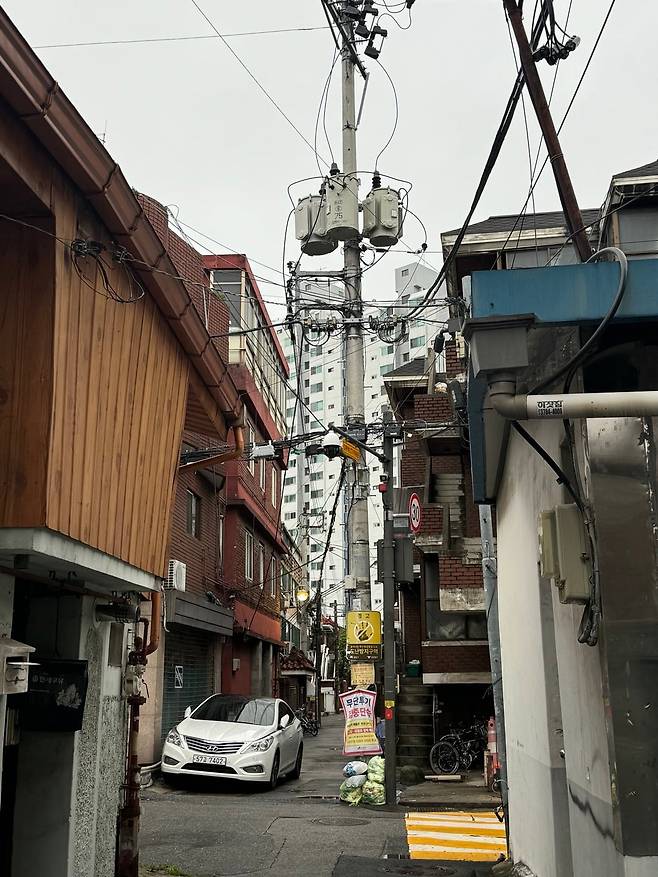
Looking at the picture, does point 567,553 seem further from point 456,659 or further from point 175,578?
point 456,659

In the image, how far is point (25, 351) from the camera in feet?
19.2

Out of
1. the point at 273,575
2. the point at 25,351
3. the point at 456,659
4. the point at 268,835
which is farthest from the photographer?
the point at 273,575

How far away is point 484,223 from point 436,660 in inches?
384

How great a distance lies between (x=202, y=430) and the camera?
11117 mm

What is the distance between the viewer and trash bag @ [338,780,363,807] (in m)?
Answer: 14.4

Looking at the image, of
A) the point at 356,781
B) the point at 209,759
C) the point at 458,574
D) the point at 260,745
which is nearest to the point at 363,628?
the point at 356,781

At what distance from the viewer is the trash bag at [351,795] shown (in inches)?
567

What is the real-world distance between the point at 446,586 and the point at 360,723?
5095 millimetres

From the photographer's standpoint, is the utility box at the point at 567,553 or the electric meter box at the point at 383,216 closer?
the utility box at the point at 567,553

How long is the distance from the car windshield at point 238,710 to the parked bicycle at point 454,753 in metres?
4.19

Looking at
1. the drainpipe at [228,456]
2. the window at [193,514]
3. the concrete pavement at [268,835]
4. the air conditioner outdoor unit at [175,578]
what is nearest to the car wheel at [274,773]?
the concrete pavement at [268,835]

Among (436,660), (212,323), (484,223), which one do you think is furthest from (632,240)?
(212,323)

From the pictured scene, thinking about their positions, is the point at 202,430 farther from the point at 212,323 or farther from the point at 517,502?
the point at 212,323

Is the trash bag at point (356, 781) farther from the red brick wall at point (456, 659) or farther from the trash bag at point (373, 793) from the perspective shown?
the red brick wall at point (456, 659)
